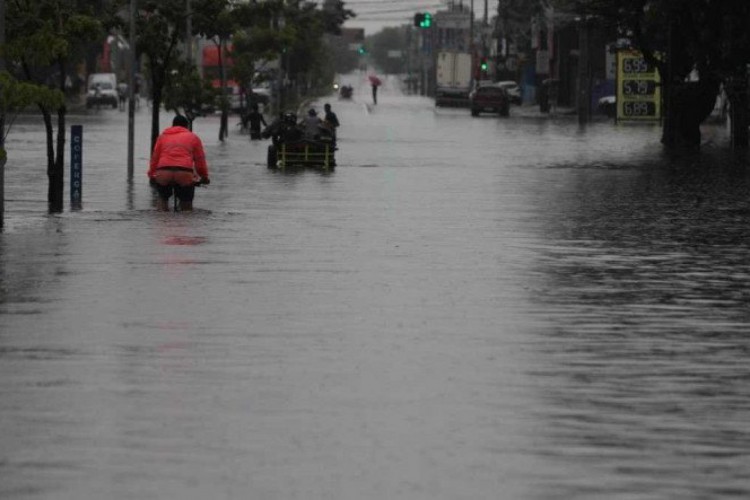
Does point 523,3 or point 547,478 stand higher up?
point 523,3

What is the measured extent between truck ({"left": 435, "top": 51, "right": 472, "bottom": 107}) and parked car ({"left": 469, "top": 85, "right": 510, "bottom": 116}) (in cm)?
2118

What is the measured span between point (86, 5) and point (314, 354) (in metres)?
23.8

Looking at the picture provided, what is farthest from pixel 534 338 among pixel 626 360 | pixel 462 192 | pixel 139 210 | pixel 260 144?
pixel 260 144

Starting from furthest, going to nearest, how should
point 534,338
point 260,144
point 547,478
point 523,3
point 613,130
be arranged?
1. point 523,3
2. point 613,130
3. point 260,144
4. point 534,338
5. point 547,478

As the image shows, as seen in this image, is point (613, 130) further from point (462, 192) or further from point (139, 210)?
point (139, 210)

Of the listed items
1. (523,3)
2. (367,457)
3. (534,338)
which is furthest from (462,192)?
(523,3)

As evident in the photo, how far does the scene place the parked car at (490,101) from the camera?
327 ft

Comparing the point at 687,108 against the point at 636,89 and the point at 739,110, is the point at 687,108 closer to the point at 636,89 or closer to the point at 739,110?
the point at 739,110

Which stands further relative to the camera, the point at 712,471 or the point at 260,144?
the point at 260,144

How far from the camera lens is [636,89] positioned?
3214 inches

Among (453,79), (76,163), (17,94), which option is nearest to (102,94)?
(453,79)

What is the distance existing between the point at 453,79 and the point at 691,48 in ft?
215

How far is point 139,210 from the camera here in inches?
1102

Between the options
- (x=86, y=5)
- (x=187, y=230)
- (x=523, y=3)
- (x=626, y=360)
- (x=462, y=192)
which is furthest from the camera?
(x=523, y=3)
